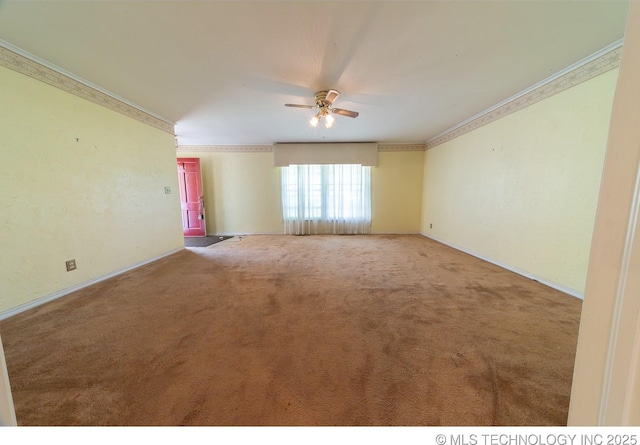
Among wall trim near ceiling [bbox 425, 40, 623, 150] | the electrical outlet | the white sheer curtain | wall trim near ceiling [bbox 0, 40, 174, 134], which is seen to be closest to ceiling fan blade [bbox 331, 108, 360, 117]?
wall trim near ceiling [bbox 425, 40, 623, 150]

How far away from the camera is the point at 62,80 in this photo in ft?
7.19

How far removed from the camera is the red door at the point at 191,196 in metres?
5.00

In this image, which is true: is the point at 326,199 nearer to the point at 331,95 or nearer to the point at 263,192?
the point at 263,192

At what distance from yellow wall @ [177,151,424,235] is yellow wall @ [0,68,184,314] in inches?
78.2

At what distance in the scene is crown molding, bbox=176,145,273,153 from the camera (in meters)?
5.14

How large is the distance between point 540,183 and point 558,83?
1045mm

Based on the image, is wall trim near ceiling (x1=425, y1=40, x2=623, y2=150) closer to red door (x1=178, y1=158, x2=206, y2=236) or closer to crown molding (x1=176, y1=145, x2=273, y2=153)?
crown molding (x1=176, y1=145, x2=273, y2=153)

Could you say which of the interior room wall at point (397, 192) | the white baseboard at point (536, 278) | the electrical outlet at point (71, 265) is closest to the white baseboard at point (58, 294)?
the electrical outlet at point (71, 265)

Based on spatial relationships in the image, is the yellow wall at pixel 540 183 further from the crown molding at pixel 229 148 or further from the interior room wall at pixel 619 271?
the crown molding at pixel 229 148

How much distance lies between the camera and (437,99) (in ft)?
9.20

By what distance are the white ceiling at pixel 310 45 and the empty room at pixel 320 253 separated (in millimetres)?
19
